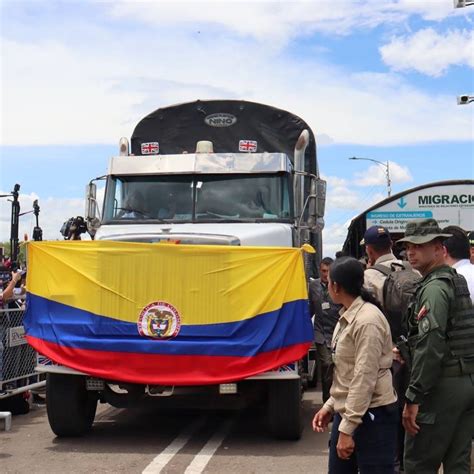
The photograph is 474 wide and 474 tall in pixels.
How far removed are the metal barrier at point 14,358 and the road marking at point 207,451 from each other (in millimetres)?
2619

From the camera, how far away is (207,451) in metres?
6.95

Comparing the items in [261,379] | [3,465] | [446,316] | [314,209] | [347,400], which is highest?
[314,209]

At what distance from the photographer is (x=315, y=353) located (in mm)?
9664

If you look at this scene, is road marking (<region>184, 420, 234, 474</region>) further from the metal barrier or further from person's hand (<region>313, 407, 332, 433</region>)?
the metal barrier

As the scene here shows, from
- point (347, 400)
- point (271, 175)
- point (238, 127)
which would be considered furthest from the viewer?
point (238, 127)

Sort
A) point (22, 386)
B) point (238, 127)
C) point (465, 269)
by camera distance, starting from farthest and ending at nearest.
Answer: point (238, 127)
point (22, 386)
point (465, 269)

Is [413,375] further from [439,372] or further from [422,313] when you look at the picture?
[422,313]

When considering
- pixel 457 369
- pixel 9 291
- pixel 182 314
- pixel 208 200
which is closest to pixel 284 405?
pixel 182 314

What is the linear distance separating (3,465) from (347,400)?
158 inches

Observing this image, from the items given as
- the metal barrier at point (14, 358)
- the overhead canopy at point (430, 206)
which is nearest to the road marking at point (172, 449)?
the metal barrier at point (14, 358)

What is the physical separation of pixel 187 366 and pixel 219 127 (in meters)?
4.08

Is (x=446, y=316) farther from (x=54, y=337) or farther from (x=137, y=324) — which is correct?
(x=54, y=337)

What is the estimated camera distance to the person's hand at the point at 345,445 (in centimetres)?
381

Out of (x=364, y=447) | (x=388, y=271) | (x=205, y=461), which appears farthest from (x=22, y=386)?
(x=364, y=447)
